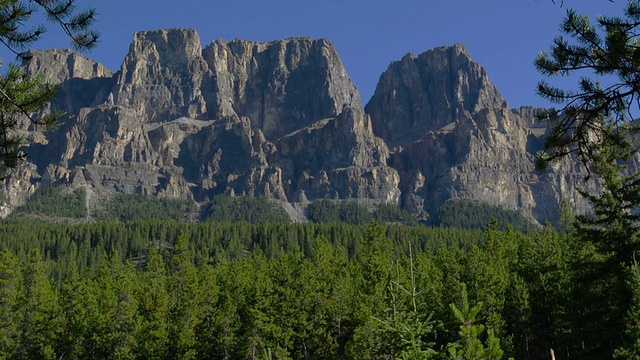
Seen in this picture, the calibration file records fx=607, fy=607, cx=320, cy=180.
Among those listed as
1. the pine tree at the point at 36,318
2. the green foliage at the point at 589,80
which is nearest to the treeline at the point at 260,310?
the pine tree at the point at 36,318

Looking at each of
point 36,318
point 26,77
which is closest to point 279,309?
point 36,318

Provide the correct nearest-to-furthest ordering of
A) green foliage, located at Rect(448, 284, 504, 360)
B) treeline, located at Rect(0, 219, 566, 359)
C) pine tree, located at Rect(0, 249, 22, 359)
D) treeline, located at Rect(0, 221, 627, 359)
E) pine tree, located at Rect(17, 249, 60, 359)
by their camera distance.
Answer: green foliage, located at Rect(448, 284, 504, 360) → treeline, located at Rect(0, 221, 627, 359) → treeline, located at Rect(0, 219, 566, 359) → pine tree, located at Rect(0, 249, 22, 359) → pine tree, located at Rect(17, 249, 60, 359)

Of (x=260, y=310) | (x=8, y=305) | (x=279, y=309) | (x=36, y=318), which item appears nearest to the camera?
(x=260, y=310)

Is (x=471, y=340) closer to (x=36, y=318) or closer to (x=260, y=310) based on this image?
A: (x=260, y=310)

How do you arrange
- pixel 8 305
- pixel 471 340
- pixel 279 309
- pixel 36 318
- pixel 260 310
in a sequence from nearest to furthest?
pixel 471 340 < pixel 260 310 < pixel 279 309 < pixel 8 305 < pixel 36 318

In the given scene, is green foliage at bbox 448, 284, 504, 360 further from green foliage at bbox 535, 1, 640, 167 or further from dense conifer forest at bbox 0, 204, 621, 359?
dense conifer forest at bbox 0, 204, 621, 359

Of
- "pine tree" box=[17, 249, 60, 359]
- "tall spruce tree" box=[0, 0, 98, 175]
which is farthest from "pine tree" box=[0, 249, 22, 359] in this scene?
"tall spruce tree" box=[0, 0, 98, 175]

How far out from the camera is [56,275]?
115688 millimetres

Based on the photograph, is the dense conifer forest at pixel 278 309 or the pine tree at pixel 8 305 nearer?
the dense conifer forest at pixel 278 309

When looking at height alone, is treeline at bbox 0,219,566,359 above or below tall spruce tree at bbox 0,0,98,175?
below

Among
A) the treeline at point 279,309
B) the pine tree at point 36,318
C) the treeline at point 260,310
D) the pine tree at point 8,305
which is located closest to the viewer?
the treeline at point 279,309

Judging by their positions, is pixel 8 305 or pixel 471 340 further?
pixel 8 305

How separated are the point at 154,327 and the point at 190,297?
461 centimetres

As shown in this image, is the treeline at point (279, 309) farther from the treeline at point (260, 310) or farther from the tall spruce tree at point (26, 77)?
the tall spruce tree at point (26, 77)
